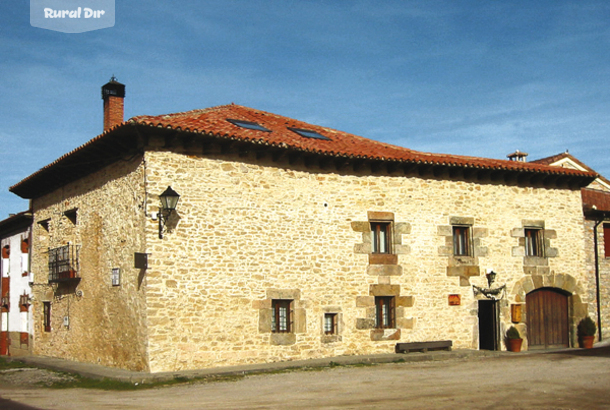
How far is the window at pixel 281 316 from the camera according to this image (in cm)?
1498

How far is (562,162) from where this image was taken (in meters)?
25.7

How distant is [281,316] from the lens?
1506 cm

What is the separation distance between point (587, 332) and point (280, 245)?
9743mm

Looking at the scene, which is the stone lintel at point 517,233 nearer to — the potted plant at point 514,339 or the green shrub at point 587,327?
the potted plant at point 514,339

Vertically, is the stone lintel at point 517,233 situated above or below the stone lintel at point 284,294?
above

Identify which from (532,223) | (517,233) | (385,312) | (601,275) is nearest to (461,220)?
(517,233)

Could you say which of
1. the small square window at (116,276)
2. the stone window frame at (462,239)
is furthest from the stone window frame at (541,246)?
the small square window at (116,276)

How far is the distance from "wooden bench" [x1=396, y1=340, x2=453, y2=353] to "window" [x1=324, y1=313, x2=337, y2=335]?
1.72m

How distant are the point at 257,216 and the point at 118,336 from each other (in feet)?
13.7

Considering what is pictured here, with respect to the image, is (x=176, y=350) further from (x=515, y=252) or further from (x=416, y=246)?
(x=515, y=252)

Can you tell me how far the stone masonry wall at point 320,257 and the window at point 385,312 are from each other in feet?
0.62

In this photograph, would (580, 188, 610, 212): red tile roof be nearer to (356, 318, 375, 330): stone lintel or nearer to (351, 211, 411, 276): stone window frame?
(351, 211, 411, 276): stone window frame

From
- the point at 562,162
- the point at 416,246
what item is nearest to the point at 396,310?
the point at 416,246

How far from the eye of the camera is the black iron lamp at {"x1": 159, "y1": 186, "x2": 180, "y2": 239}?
1327 centimetres
